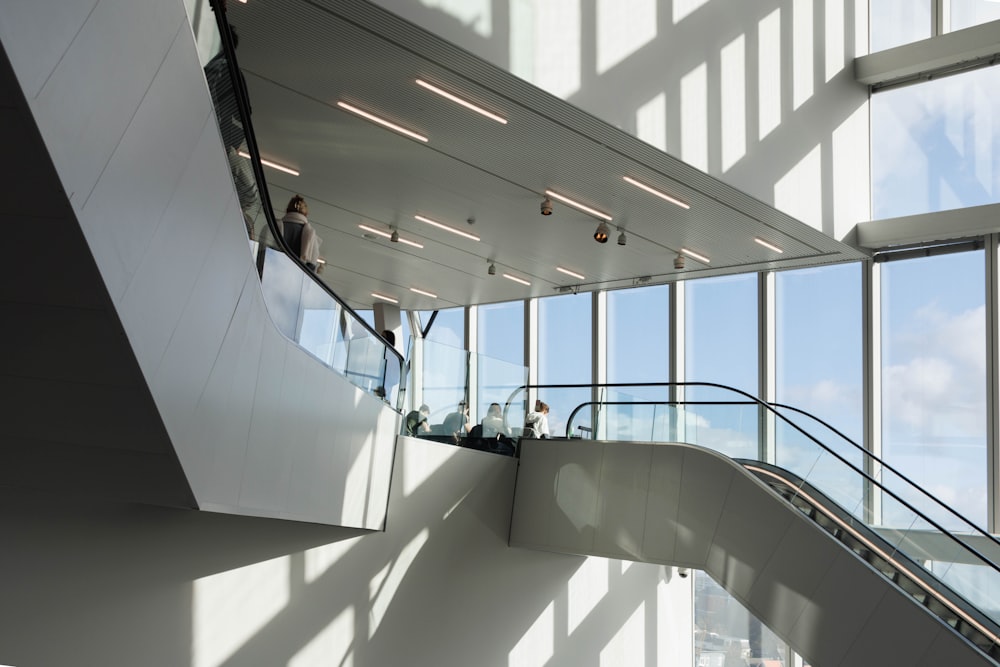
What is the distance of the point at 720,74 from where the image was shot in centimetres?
1164

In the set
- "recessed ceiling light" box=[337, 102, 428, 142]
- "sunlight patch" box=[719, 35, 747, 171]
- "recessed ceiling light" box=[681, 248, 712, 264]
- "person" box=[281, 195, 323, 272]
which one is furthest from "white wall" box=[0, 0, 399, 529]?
"recessed ceiling light" box=[681, 248, 712, 264]

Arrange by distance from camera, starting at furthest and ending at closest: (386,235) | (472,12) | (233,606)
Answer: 1. (386,235)
2. (233,606)
3. (472,12)

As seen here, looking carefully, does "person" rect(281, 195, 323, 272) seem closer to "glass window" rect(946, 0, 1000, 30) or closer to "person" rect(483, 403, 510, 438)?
"person" rect(483, 403, 510, 438)

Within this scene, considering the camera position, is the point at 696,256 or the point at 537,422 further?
the point at 696,256

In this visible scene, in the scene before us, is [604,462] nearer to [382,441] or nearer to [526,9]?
[382,441]

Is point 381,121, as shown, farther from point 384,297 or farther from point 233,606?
point 384,297

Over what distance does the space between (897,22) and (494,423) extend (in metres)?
9.62

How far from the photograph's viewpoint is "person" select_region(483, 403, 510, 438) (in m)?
13.4

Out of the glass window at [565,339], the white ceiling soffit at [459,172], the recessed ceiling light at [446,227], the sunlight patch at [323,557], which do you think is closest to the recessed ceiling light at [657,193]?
the white ceiling soffit at [459,172]

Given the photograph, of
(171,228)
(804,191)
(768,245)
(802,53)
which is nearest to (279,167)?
(804,191)

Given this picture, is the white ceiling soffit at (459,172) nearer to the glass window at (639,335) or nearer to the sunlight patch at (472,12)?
the sunlight patch at (472,12)

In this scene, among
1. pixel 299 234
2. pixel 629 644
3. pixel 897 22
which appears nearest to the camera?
pixel 299 234

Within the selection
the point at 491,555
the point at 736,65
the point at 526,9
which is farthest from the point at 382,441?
the point at 736,65

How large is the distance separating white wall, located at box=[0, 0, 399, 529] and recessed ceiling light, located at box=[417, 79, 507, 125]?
12.1 feet
